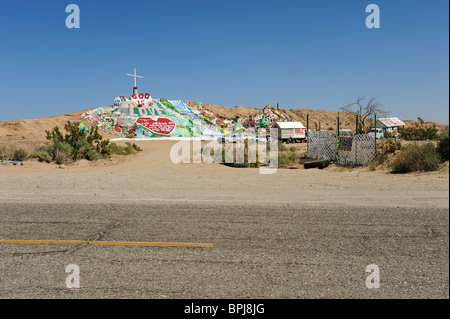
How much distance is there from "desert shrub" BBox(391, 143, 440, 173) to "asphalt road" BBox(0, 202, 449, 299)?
Result: 6925 millimetres

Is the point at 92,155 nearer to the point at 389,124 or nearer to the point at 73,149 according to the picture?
the point at 73,149

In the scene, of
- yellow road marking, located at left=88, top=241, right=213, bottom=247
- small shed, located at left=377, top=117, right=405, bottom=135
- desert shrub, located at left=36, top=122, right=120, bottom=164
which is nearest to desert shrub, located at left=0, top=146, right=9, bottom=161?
desert shrub, located at left=36, top=122, right=120, bottom=164

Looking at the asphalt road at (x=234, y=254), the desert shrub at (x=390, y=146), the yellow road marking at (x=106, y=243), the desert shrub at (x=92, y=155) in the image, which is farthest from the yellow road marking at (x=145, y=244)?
the desert shrub at (x=92, y=155)

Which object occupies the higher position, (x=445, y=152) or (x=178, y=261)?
(x=445, y=152)

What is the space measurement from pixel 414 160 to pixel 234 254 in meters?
12.2

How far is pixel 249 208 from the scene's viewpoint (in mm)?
8859

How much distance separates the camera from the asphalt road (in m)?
4.33

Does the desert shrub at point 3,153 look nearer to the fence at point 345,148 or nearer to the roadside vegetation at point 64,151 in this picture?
the roadside vegetation at point 64,151

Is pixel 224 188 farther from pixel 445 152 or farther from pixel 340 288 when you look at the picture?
pixel 445 152

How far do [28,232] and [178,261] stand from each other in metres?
3.37

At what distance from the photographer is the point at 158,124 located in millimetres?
54781

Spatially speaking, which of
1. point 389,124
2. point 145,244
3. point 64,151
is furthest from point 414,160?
point 389,124
